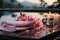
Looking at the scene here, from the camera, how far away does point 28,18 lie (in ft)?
8.02

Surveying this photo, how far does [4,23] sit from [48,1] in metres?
0.46

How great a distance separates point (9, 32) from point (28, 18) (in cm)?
22

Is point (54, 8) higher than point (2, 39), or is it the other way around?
point (54, 8)

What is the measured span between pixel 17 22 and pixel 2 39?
0.69 ft

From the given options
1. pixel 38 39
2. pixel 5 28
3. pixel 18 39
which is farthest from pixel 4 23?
pixel 38 39

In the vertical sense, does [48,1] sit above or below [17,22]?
above

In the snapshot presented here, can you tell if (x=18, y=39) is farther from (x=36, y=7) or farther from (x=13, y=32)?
(x=36, y=7)

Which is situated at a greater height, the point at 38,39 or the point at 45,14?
the point at 45,14

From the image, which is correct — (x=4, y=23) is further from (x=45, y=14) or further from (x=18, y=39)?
(x=45, y=14)

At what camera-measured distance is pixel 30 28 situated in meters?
2.42

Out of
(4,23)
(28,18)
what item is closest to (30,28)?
(28,18)

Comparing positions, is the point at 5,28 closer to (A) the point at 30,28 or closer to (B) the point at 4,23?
(B) the point at 4,23

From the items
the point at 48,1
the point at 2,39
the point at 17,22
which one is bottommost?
the point at 2,39

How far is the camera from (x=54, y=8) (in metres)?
2.42
